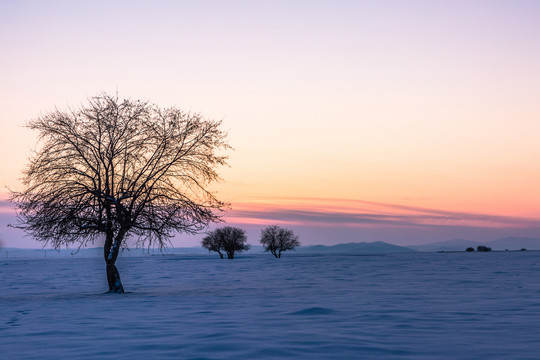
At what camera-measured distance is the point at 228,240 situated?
133 metres

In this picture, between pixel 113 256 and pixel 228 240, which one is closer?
pixel 113 256

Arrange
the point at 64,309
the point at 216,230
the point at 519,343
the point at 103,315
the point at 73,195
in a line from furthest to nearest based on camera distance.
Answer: the point at 216,230
the point at 73,195
the point at 64,309
the point at 103,315
the point at 519,343

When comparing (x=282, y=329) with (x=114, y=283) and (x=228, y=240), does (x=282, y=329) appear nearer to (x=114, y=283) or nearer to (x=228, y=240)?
(x=114, y=283)

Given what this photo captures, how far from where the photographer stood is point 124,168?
27.2 m

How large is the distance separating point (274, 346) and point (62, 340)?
4.31 m

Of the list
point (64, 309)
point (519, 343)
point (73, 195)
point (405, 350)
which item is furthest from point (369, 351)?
point (73, 195)

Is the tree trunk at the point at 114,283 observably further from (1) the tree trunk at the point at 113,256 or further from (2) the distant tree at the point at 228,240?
(2) the distant tree at the point at 228,240

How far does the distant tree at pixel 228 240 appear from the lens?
132875 millimetres

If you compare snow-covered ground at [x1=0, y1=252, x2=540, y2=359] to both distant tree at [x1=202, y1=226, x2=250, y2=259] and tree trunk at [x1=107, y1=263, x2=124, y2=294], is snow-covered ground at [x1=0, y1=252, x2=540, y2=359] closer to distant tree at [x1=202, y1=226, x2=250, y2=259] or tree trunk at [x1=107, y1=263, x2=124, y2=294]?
tree trunk at [x1=107, y1=263, x2=124, y2=294]

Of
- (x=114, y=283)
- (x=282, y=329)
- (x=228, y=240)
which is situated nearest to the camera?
(x=282, y=329)

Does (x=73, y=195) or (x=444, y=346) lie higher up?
(x=73, y=195)

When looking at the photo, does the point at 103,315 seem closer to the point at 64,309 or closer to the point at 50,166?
the point at 64,309

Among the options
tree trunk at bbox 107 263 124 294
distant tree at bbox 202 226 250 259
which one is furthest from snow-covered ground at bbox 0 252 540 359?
distant tree at bbox 202 226 250 259

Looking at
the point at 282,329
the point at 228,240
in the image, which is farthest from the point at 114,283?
the point at 228,240
